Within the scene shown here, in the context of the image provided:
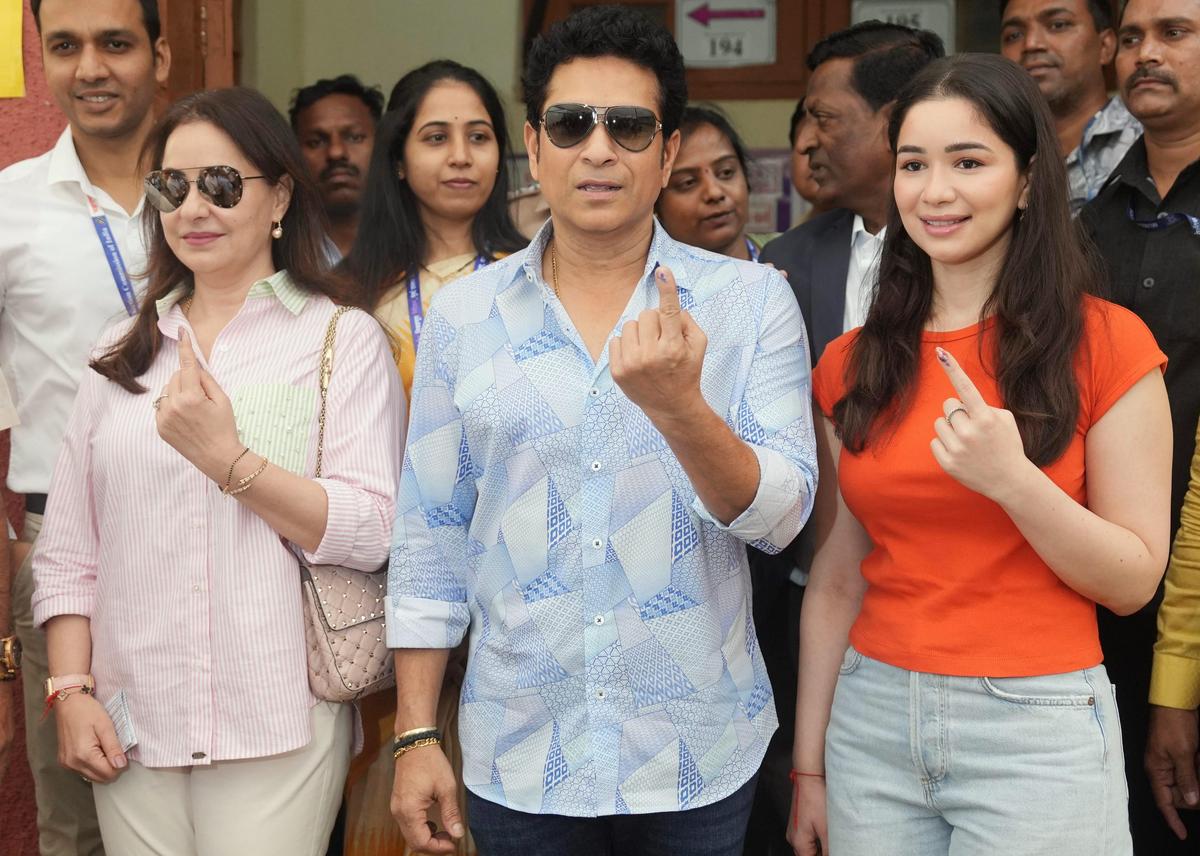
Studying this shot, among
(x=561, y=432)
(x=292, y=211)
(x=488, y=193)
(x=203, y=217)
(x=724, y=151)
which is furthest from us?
(x=724, y=151)

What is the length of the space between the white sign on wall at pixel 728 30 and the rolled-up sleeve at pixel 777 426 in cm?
421

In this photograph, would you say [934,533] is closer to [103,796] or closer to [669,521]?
[669,521]

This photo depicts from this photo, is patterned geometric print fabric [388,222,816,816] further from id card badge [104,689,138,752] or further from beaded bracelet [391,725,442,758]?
id card badge [104,689,138,752]

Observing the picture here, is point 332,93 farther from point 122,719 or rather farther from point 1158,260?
point 1158,260

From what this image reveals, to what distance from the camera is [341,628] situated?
2.44 meters

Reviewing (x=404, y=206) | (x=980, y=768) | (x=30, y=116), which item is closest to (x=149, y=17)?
(x=30, y=116)

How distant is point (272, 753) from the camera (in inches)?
92.8

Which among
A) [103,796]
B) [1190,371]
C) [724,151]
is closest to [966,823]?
[1190,371]

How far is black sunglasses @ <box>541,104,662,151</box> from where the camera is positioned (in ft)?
7.27

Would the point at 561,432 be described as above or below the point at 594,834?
above

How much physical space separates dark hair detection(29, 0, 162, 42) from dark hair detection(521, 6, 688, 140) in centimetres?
142

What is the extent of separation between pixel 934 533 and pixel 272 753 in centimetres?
123

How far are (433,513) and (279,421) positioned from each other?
1.26 feet

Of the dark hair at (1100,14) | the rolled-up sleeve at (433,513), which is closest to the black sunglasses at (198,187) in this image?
the rolled-up sleeve at (433,513)
